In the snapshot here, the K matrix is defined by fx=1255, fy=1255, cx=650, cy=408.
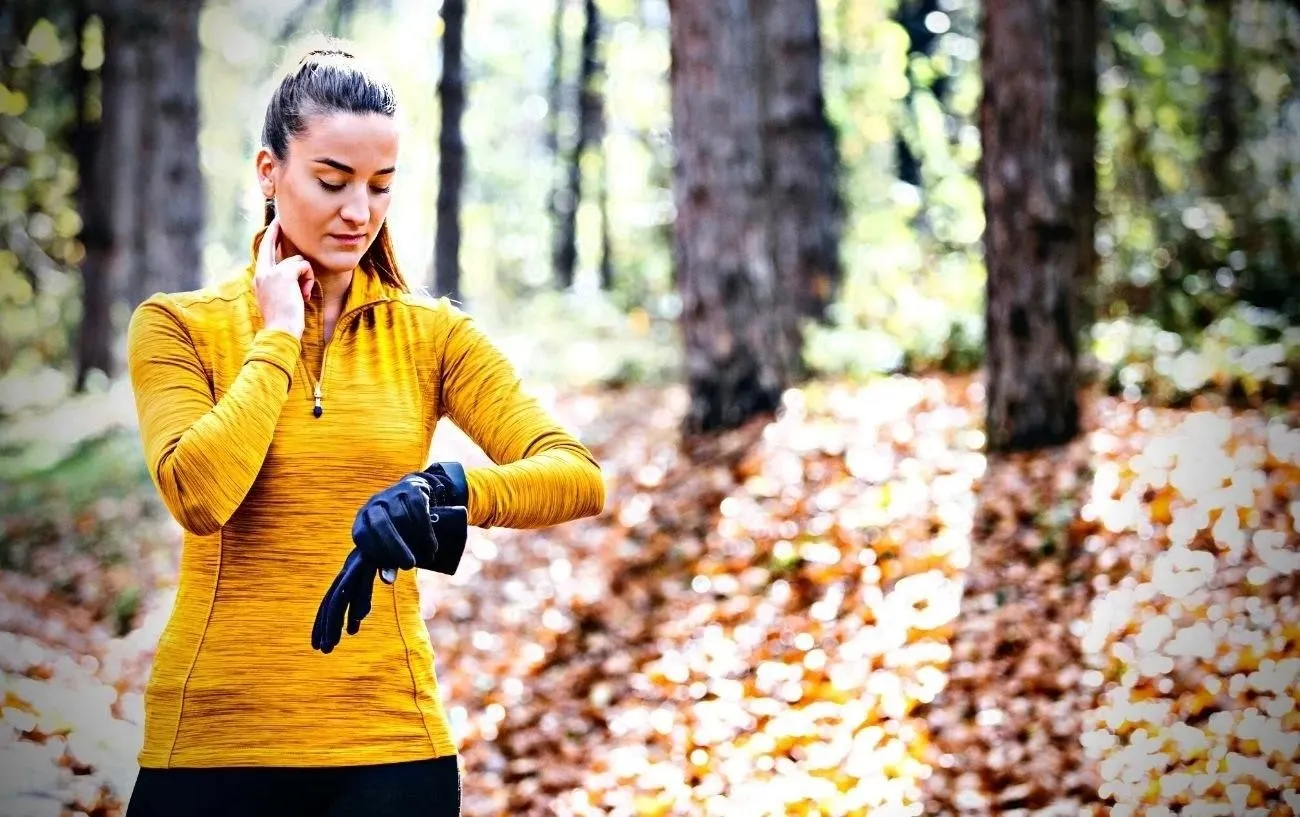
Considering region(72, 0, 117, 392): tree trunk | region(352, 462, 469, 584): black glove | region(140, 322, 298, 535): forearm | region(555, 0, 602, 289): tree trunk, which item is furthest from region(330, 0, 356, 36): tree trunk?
region(352, 462, 469, 584): black glove

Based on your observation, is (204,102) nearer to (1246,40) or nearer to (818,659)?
(1246,40)

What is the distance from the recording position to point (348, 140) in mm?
2215

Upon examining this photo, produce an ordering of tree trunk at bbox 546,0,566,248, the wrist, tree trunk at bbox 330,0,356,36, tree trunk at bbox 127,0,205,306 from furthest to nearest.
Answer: tree trunk at bbox 546,0,566,248
tree trunk at bbox 330,0,356,36
tree trunk at bbox 127,0,205,306
the wrist

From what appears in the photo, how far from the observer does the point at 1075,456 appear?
7.92 metres

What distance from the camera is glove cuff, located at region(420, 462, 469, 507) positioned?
2092mm

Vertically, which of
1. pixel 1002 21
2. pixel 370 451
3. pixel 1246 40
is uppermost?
pixel 1246 40

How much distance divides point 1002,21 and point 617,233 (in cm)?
2359

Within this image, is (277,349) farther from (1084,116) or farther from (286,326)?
(1084,116)

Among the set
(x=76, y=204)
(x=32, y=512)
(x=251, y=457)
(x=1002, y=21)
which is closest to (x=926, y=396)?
(x=1002, y=21)

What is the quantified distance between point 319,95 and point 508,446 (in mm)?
704

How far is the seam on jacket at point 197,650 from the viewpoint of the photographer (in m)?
2.09

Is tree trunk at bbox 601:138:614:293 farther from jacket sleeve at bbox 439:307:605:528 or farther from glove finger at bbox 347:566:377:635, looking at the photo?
glove finger at bbox 347:566:377:635

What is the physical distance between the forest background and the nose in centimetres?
13

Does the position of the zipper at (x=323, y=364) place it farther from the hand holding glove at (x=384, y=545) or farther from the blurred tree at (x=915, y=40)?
the blurred tree at (x=915, y=40)
